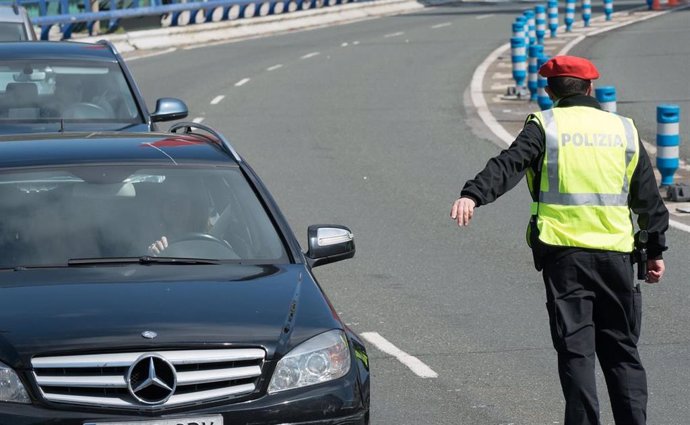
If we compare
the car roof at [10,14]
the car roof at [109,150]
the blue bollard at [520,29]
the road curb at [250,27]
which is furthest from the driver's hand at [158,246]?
the road curb at [250,27]

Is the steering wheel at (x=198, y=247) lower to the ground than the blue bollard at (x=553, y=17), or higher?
higher

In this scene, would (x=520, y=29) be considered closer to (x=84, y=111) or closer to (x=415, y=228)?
(x=415, y=228)

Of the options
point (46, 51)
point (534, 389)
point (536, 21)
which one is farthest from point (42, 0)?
point (534, 389)

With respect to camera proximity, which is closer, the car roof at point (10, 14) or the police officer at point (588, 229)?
the police officer at point (588, 229)

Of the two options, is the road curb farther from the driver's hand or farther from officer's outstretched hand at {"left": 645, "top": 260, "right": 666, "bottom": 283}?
officer's outstretched hand at {"left": 645, "top": 260, "right": 666, "bottom": 283}

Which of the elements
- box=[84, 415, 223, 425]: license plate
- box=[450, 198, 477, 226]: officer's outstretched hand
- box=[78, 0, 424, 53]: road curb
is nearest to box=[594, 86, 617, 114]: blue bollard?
box=[450, 198, 477, 226]: officer's outstretched hand

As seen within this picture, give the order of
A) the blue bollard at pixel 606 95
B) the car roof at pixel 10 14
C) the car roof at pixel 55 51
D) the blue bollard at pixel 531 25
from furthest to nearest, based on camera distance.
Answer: the blue bollard at pixel 531 25, the car roof at pixel 10 14, the blue bollard at pixel 606 95, the car roof at pixel 55 51

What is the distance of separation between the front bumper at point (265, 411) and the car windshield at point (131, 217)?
3.44 feet

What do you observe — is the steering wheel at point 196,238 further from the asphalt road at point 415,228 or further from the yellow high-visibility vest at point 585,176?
the yellow high-visibility vest at point 585,176

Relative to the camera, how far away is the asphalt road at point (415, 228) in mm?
7848

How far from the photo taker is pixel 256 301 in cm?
571

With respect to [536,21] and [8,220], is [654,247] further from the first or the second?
[536,21]

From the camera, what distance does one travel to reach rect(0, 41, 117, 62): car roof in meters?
11.6

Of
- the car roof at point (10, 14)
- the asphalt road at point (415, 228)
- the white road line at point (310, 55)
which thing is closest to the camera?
the asphalt road at point (415, 228)
